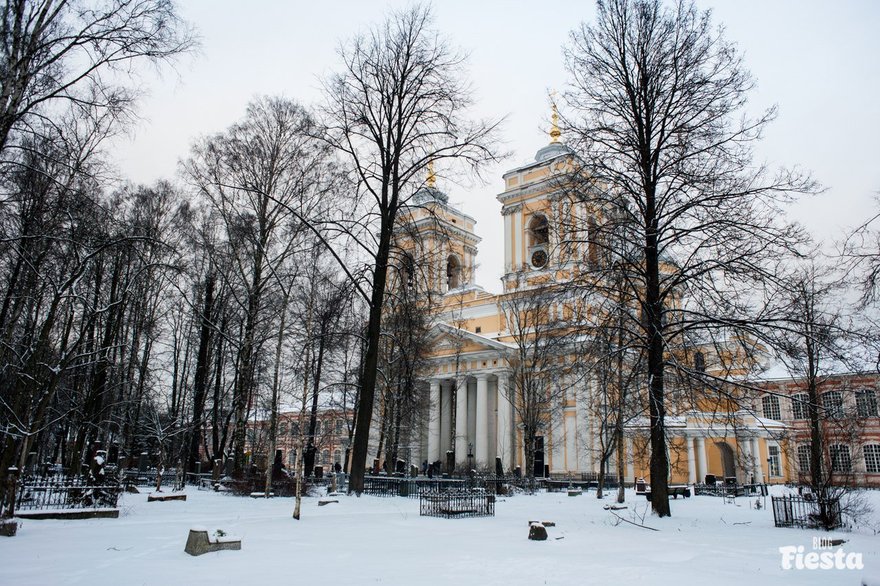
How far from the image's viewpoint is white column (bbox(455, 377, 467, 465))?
44750 millimetres

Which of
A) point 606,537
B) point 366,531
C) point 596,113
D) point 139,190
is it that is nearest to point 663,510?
point 606,537

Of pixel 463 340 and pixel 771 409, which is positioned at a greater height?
pixel 463 340

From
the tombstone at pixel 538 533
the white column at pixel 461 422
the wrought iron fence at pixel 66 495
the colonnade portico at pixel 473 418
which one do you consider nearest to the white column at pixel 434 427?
the colonnade portico at pixel 473 418

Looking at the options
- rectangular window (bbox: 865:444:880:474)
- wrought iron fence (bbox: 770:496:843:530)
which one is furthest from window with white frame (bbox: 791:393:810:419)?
rectangular window (bbox: 865:444:880:474)

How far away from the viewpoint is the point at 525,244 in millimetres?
43688

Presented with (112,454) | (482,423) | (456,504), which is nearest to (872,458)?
(482,423)

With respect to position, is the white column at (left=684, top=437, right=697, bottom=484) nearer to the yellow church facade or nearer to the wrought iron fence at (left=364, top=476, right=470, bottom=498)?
the yellow church facade

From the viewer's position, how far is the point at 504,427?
41469 mm

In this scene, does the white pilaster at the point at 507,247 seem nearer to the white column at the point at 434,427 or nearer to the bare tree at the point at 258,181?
the white column at the point at 434,427

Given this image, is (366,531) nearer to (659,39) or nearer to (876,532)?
(876,532)

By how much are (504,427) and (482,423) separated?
6.39 feet

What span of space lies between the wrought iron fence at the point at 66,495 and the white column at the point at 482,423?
29.9 m

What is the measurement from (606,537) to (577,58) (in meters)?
11.6

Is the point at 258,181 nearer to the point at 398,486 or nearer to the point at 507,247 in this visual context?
the point at 398,486
